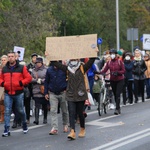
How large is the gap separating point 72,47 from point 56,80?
3.53 ft

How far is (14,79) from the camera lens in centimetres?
1355

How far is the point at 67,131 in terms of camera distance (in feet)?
46.6

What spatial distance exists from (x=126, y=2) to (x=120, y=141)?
44976mm

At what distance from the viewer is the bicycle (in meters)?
17.6

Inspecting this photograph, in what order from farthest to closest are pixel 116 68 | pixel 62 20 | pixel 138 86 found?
pixel 62 20
pixel 138 86
pixel 116 68

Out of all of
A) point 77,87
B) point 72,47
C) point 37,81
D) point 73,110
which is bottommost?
point 73,110

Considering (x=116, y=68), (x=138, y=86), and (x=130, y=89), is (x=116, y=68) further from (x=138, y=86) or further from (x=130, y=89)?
(x=138, y=86)

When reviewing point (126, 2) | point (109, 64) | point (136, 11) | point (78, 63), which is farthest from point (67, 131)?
point (136, 11)

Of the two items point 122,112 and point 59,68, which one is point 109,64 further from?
point 59,68

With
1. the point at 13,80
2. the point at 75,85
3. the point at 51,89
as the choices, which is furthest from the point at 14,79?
the point at 75,85

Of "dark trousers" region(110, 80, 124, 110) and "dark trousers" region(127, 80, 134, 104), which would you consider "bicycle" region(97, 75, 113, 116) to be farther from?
"dark trousers" region(127, 80, 134, 104)

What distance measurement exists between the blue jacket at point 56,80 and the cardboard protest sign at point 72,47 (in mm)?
692

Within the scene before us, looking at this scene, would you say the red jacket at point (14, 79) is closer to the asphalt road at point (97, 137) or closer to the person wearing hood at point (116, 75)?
the asphalt road at point (97, 137)

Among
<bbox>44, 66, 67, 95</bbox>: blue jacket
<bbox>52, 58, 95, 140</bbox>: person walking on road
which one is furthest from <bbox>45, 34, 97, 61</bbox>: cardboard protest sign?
<bbox>44, 66, 67, 95</bbox>: blue jacket
